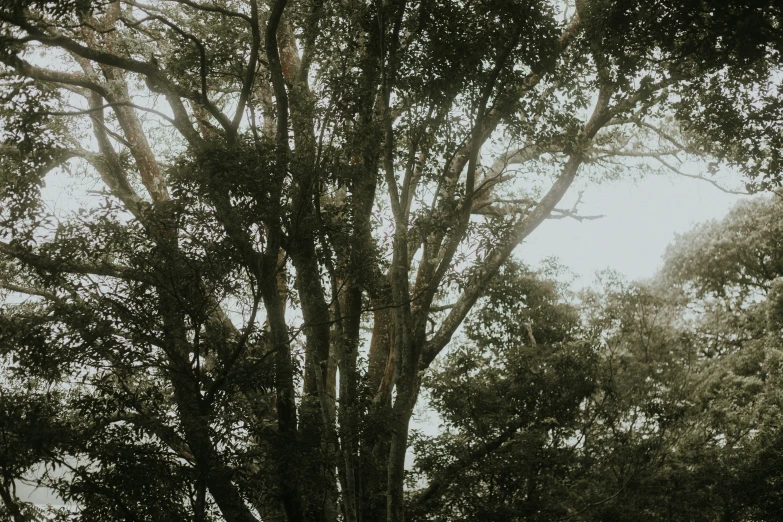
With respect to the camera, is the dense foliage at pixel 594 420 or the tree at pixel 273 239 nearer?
the tree at pixel 273 239

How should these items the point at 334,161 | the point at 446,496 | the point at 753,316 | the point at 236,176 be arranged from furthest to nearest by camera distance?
the point at 753,316 → the point at 446,496 → the point at 334,161 → the point at 236,176

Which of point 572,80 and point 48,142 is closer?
point 48,142

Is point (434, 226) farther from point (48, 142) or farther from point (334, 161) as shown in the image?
point (48, 142)

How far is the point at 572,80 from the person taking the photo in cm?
770

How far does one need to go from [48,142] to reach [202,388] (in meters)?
3.27

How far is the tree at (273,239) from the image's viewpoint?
5891 millimetres

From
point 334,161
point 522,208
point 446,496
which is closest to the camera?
point 334,161

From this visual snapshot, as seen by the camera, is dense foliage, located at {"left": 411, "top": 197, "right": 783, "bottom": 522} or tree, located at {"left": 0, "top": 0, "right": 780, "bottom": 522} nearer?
tree, located at {"left": 0, "top": 0, "right": 780, "bottom": 522}

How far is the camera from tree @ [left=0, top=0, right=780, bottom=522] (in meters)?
5.89

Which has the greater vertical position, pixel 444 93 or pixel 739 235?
pixel 739 235

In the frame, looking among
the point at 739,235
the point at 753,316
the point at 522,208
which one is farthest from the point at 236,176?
the point at 739,235

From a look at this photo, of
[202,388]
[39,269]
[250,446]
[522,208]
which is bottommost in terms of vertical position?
[250,446]

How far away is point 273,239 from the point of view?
6457 millimetres

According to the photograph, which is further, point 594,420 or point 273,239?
point 594,420
